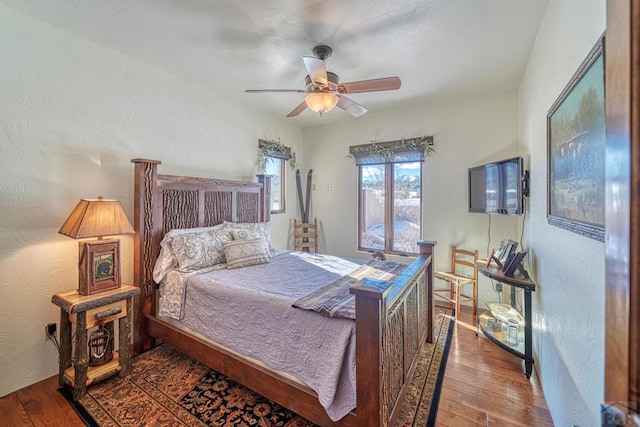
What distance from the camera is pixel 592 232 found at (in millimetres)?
1103

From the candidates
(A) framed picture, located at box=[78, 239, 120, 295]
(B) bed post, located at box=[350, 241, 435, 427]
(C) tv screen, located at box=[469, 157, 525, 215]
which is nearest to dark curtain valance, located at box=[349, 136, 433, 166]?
(C) tv screen, located at box=[469, 157, 525, 215]

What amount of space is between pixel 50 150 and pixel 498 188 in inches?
160

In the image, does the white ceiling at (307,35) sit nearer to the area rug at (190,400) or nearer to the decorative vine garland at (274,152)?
the decorative vine garland at (274,152)

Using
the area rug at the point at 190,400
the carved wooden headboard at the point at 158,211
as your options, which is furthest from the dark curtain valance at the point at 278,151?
the area rug at the point at 190,400

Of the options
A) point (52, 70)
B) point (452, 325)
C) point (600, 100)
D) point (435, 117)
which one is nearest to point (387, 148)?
point (435, 117)

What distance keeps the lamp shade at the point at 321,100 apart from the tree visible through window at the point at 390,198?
1921mm

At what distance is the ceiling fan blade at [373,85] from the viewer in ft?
7.09

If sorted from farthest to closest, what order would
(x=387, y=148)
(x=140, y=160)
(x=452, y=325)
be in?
(x=387, y=148) < (x=452, y=325) < (x=140, y=160)

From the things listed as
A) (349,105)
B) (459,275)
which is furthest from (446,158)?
(349,105)

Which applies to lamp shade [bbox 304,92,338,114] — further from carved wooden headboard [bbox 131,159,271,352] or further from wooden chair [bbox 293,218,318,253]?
wooden chair [bbox 293,218,318,253]

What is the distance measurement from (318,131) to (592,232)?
4123 mm

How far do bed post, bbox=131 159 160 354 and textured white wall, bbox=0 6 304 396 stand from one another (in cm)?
19

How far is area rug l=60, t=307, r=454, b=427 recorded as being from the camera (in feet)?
5.75

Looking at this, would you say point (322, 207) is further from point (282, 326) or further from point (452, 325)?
point (282, 326)
